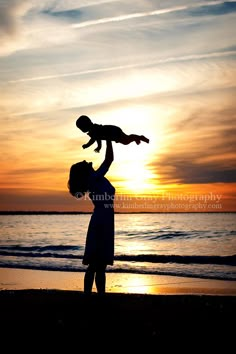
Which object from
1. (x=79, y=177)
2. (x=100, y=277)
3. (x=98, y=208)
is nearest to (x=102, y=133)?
(x=79, y=177)

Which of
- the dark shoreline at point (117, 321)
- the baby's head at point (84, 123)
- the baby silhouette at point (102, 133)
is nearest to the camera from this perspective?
the dark shoreline at point (117, 321)

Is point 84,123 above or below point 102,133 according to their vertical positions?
above

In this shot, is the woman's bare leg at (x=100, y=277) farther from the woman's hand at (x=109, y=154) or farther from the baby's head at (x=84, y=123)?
the baby's head at (x=84, y=123)

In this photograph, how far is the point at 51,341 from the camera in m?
4.96

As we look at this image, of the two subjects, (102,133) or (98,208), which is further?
(98,208)

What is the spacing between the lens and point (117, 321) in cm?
576

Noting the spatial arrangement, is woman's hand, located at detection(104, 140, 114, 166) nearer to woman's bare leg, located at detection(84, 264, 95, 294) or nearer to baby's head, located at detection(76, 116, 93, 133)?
baby's head, located at detection(76, 116, 93, 133)

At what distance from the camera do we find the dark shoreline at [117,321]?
5.07 metres

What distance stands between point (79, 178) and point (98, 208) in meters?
0.46

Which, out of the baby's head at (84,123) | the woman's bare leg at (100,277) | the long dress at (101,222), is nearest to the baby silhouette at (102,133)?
the baby's head at (84,123)

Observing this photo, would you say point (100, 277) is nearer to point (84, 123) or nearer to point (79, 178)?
point (79, 178)

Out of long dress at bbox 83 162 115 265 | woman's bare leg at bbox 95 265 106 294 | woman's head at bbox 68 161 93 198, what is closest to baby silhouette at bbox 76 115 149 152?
woman's head at bbox 68 161 93 198

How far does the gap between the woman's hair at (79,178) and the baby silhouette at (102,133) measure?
26 cm

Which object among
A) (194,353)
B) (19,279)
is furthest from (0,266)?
(194,353)
